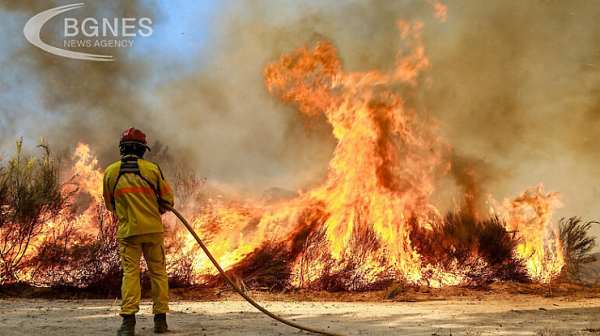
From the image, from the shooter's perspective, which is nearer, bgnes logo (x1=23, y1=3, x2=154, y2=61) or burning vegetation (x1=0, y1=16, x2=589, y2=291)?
burning vegetation (x1=0, y1=16, x2=589, y2=291)

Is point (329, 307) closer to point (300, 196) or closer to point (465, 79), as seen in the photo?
point (300, 196)

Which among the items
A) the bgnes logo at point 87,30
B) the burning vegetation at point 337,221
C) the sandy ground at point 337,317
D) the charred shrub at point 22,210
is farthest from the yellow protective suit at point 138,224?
the bgnes logo at point 87,30

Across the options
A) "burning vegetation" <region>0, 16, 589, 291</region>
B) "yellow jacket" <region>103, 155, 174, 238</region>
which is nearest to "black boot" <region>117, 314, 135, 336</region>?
"yellow jacket" <region>103, 155, 174, 238</region>

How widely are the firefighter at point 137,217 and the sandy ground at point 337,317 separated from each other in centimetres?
46

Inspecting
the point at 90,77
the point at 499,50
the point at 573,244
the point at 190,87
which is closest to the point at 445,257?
the point at 573,244

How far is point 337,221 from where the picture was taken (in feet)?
28.0

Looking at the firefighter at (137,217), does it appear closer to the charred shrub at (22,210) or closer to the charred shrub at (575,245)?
the charred shrub at (22,210)

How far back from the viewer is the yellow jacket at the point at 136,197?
Result: 14.8ft

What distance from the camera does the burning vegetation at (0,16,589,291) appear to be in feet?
26.0

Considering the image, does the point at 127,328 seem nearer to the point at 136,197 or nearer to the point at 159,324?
the point at 159,324

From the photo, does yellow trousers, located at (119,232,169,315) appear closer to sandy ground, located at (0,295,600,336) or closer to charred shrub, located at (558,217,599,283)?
sandy ground, located at (0,295,600,336)

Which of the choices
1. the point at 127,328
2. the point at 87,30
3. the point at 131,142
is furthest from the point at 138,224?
the point at 87,30

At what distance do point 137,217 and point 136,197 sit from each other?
0.20 meters

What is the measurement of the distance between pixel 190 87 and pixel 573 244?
8.98 m
